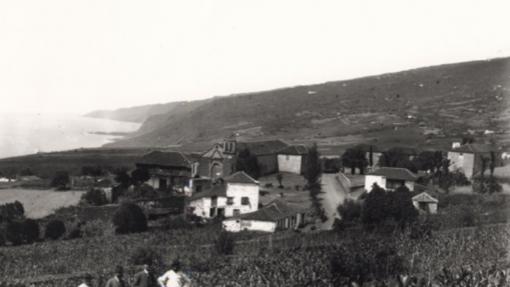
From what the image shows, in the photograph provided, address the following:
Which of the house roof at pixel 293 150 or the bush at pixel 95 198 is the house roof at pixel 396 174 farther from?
the bush at pixel 95 198

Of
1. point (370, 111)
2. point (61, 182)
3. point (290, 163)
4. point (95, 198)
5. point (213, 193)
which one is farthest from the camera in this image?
point (370, 111)

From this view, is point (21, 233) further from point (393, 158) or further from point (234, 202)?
point (393, 158)

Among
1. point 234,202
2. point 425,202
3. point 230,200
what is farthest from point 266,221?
point 425,202

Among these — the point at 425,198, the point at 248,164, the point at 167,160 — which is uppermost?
the point at 167,160

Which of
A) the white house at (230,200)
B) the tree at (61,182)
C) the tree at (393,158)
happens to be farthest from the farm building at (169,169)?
the tree at (393,158)

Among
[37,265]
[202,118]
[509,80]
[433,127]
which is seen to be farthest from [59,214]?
[509,80]

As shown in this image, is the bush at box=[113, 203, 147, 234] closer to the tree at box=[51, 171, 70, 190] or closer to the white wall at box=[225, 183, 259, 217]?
the white wall at box=[225, 183, 259, 217]

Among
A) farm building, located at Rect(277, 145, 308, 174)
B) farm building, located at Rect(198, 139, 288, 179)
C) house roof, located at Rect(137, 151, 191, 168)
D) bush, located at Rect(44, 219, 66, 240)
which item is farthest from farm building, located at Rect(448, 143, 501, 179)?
bush, located at Rect(44, 219, 66, 240)
